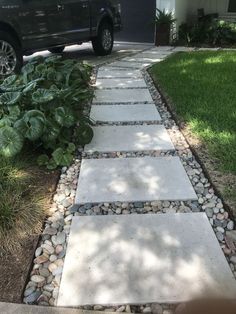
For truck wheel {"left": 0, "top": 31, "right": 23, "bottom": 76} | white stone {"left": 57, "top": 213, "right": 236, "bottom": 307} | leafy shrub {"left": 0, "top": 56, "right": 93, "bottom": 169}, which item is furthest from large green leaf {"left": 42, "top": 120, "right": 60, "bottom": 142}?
truck wheel {"left": 0, "top": 31, "right": 23, "bottom": 76}

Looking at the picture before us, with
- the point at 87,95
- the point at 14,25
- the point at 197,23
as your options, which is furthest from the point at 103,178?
the point at 197,23

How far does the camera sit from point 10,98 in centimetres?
396

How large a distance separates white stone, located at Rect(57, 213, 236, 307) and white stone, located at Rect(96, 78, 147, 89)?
3.80 meters

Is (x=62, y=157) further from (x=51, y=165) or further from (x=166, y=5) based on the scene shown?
(x=166, y=5)

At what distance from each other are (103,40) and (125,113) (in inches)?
193

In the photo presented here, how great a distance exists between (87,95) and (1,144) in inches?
80.6

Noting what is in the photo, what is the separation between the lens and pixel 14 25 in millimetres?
6891

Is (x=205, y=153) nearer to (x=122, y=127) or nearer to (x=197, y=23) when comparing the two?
(x=122, y=127)

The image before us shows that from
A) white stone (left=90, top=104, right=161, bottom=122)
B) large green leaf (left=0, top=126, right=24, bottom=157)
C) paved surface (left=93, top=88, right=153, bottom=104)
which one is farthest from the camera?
paved surface (left=93, top=88, right=153, bottom=104)

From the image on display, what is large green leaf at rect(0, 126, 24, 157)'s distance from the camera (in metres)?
3.38

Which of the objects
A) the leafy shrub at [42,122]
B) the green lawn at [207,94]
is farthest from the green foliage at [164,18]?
the leafy shrub at [42,122]

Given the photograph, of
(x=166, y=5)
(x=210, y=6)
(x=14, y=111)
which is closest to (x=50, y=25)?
(x=166, y=5)

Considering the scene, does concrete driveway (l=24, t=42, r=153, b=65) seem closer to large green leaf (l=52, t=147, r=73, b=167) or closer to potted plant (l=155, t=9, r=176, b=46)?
potted plant (l=155, t=9, r=176, b=46)

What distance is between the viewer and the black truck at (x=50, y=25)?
6836 millimetres
